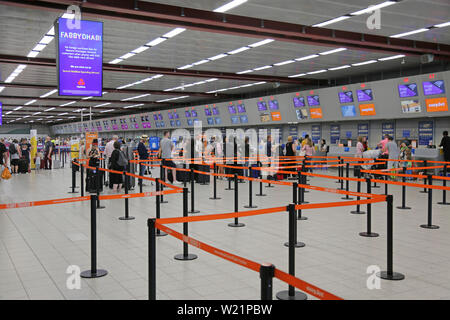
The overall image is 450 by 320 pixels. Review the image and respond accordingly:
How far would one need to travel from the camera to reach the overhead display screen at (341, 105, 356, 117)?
20438 millimetres

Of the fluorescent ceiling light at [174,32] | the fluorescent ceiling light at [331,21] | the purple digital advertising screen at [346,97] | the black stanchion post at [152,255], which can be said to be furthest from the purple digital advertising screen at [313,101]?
the black stanchion post at [152,255]

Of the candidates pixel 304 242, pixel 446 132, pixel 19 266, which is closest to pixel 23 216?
pixel 19 266

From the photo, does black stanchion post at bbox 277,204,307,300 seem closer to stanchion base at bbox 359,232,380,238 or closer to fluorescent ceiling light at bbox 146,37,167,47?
→ stanchion base at bbox 359,232,380,238

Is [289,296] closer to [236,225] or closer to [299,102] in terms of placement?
[236,225]

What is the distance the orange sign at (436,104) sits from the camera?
16.3 meters

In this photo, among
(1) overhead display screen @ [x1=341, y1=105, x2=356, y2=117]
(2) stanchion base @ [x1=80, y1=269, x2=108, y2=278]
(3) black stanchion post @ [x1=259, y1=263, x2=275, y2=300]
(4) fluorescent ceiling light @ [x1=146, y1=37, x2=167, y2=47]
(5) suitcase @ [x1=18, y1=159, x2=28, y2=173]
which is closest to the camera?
(3) black stanchion post @ [x1=259, y1=263, x2=275, y2=300]

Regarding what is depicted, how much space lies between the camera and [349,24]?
1187 cm

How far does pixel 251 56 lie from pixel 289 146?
13.9 ft

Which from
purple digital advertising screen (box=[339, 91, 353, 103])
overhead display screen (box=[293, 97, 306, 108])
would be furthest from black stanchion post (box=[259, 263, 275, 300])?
overhead display screen (box=[293, 97, 306, 108])

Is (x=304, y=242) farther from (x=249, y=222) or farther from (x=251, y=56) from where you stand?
(x=251, y=56)

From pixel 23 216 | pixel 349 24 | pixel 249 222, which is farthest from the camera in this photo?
pixel 349 24

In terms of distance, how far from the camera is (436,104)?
16.7m

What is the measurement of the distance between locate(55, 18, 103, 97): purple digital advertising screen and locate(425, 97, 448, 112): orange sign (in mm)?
13363

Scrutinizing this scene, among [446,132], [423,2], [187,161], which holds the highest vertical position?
[423,2]
